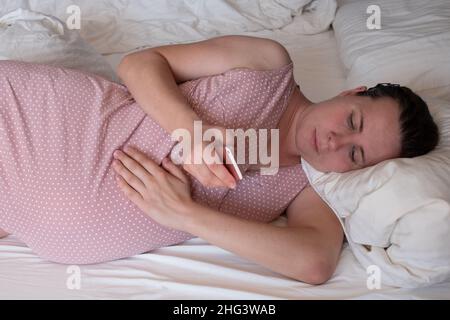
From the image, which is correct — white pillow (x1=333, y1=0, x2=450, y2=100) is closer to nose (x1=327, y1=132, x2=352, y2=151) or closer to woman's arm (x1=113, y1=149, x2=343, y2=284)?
nose (x1=327, y1=132, x2=352, y2=151)

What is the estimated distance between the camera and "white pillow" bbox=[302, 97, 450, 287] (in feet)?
3.04

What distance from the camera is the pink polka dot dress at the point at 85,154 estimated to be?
101 cm

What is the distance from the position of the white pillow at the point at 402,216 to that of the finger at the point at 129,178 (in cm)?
40

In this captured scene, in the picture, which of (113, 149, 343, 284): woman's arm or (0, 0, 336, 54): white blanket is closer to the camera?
(113, 149, 343, 284): woman's arm

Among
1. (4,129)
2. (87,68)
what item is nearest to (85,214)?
(4,129)

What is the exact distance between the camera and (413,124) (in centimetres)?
105

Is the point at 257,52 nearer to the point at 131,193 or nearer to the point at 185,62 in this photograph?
the point at 185,62

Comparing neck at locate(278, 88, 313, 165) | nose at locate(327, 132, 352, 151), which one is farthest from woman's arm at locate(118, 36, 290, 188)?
nose at locate(327, 132, 352, 151)

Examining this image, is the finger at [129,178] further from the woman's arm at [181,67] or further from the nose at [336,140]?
the nose at [336,140]

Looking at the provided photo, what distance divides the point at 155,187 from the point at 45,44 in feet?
1.83

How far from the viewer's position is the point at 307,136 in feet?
3.64

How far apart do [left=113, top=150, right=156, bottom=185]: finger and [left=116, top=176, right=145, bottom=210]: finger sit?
0.09ft

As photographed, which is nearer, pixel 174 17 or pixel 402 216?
pixel 402 216

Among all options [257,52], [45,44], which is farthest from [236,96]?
[45,44]
